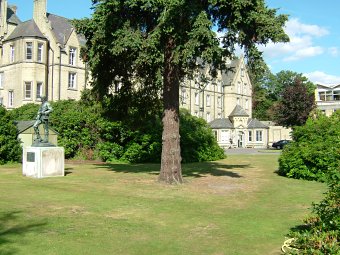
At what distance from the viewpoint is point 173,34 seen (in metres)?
14.3

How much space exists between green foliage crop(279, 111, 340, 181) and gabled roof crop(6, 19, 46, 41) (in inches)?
1370

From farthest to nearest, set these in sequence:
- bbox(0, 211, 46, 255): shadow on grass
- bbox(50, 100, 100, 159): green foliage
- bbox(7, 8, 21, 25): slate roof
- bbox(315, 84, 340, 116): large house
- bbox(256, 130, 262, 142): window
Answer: bbox(315, 84, 340, 116): large house, bbox(256, 130, 262, 142): window, bbox(7, 8, 21, 25): slate roof, bbox(50, 100, 100, 159): green foliage, bbox(0, 211, 46, 255): shadow on grass

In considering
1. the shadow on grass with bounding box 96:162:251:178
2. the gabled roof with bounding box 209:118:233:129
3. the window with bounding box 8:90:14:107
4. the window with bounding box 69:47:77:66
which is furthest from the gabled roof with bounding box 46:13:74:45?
the shadow on grass with bounding box 96:162:251:178

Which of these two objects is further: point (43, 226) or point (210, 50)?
point (210, 50)

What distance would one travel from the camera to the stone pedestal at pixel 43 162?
1647 cm

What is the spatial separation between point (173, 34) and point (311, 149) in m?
8.81

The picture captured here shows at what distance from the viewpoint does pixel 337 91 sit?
6925 cm

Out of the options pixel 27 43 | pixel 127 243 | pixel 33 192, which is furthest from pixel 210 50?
pixel 27 43

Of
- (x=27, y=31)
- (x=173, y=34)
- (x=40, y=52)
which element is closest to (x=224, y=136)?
(x=40, y=52)

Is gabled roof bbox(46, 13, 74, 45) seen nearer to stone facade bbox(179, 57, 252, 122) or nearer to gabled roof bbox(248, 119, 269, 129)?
stone facade bbox(179, 57, 252, 122)

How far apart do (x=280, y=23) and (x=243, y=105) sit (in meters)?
65.3

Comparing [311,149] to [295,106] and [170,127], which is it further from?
[295,106]

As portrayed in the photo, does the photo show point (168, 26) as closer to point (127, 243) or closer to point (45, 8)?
point (127, 243)

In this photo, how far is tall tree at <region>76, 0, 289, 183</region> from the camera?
13.7 meters
